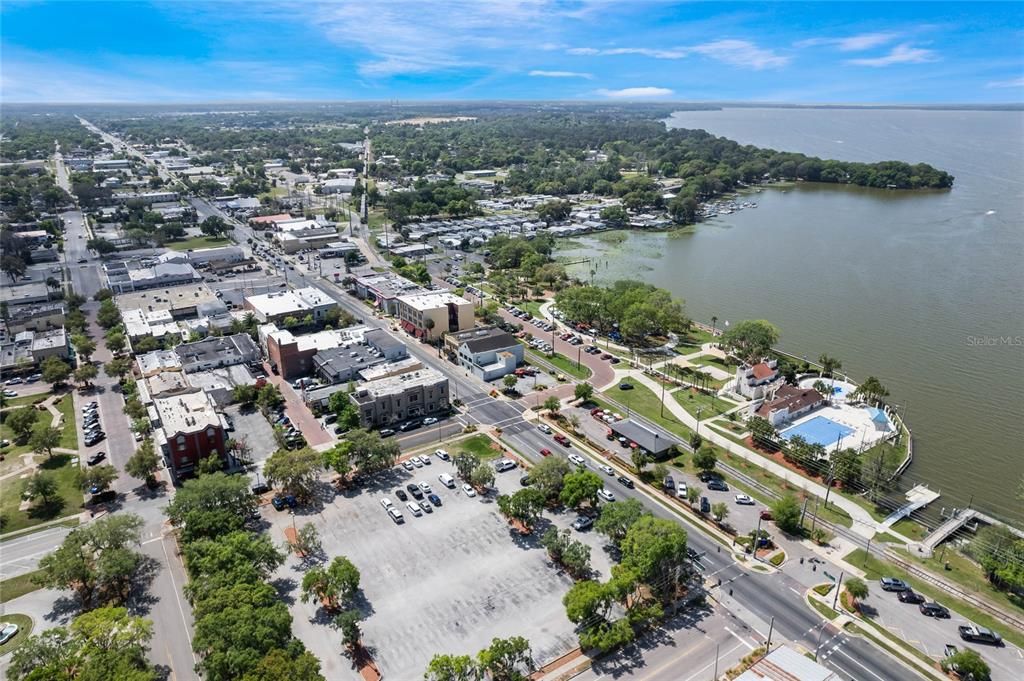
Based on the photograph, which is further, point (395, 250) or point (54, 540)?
point (395, 250)

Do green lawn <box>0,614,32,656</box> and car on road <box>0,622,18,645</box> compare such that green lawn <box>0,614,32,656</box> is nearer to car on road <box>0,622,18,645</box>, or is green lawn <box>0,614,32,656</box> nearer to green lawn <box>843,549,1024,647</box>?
car on road <box>0,622,18,645</box>

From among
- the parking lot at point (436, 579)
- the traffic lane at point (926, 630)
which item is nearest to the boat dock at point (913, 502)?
the traffic lane at point (926, 630)

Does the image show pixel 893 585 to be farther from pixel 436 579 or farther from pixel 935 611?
pixel 436 579

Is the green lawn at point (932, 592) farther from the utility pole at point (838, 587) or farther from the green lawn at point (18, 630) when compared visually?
the green lawn at point (18, 630)

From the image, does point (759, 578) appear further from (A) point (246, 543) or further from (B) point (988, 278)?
(B) point (988, 278)

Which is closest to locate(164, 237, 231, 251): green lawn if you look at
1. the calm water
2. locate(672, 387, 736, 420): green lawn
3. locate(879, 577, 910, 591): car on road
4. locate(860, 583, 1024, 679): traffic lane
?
the calm water

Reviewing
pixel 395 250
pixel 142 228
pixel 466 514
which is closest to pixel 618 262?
pixel 395 250

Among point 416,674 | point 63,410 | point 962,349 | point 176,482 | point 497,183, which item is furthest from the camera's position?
point 497,183
